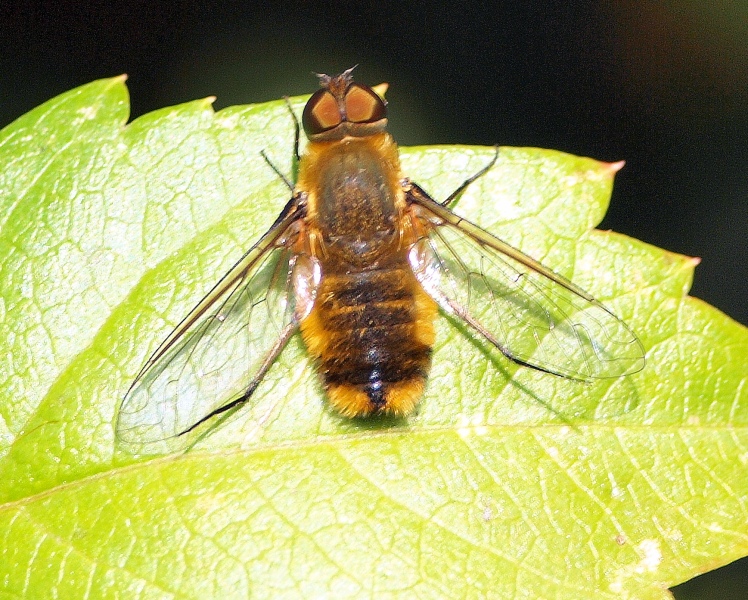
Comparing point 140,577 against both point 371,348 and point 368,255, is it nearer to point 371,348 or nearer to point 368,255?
point 371,348

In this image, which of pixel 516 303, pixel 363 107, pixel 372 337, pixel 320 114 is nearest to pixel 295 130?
pixel 320 114

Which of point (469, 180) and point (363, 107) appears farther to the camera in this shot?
point (363, 107)

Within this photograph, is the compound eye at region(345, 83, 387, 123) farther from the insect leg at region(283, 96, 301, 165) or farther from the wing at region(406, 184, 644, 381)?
the wing at region(406, 184, 644, 381)

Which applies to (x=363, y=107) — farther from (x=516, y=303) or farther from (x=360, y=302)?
(x=516, y=303)

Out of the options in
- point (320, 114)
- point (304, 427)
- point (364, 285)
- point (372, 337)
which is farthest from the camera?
point (320, 114)

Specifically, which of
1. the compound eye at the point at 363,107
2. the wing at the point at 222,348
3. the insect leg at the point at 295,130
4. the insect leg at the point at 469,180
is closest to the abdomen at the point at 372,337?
the wing at the point at 222,348

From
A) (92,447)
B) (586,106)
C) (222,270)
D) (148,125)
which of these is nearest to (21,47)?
(148,125)

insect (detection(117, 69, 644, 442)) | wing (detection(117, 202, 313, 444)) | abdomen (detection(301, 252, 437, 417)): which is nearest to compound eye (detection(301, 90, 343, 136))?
insect (detection(117, 69, 644, 442))
